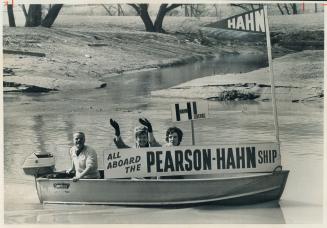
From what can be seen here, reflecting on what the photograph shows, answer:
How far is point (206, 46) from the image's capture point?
7391 millimetres

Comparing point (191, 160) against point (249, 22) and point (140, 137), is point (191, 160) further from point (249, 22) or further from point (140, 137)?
point (249, 22)

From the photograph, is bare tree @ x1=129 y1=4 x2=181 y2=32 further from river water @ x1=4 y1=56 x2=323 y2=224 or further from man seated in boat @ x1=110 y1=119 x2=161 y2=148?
man seated in boat @ x1=110 y1=119 x2=161 y2=148

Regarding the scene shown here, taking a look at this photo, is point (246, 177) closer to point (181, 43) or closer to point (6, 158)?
point (181, 43)

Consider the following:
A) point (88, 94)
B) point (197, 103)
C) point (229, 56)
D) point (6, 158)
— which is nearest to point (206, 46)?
point (229, 56)

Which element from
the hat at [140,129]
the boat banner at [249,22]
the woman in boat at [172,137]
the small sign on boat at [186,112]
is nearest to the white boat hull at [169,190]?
the woman in boat at [172,137]

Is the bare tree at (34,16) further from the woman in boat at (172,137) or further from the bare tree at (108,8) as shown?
the woman in boat at (172,137)

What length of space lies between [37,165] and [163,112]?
1.32 m

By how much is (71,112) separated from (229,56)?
1.69m

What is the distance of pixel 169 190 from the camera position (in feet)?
21.8

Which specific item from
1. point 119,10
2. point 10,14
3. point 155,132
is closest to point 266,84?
point 155,132

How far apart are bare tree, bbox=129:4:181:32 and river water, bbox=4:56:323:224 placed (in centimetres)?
45

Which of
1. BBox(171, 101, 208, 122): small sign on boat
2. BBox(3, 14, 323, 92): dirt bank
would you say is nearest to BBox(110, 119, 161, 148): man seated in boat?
BBox(171, 101, 208, 122): small sign on boat

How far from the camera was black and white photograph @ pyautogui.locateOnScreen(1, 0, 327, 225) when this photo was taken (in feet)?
22.0

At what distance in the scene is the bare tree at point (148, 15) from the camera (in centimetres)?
716
